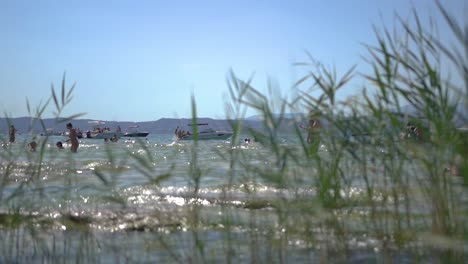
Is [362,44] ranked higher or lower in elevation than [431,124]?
higher

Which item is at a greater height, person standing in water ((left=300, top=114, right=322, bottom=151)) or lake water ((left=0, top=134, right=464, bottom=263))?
person standing in water ((left=300, top=114, right=322, bottom=151))

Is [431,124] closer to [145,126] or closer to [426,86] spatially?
[426,86]

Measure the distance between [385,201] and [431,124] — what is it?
830 mm

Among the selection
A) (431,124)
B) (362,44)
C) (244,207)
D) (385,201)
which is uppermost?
(362,44)

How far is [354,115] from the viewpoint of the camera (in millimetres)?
3320

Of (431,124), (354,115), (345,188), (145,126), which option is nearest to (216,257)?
(345,188)

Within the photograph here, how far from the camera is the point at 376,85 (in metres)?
3.21

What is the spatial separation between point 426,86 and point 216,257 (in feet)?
5.82

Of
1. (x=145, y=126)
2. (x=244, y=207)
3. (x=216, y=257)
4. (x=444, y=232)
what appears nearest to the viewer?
(x=444, y=232)

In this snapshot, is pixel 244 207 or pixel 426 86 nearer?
pixel 426 86

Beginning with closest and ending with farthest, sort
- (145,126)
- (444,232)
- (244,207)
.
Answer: (444,232), (244,207), (145,126)

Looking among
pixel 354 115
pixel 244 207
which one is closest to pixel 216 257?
pixel 354 115

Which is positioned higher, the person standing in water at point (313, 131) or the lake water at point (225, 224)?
the person standing in water at point (313, 131)

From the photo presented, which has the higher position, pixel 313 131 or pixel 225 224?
pixel 313 131
